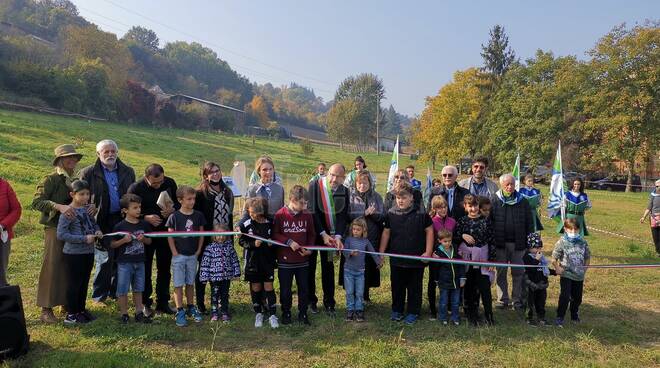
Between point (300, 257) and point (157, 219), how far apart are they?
1.78 meters

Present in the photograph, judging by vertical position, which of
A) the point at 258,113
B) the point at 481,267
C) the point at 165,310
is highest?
the point at 258,113

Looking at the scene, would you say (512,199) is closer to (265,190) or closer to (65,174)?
(265,190)

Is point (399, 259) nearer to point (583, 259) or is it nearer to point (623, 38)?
point (583, 259)

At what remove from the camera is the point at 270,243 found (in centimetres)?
542

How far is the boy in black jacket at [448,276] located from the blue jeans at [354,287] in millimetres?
971

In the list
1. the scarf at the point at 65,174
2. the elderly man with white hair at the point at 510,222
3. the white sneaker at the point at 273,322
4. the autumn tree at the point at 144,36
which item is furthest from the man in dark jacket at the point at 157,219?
the autumn tree at the point at 144,36

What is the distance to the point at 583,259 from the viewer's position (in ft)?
18.6

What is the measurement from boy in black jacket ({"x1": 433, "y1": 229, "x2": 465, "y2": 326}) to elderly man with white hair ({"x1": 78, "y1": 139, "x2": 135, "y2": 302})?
4011 millimetres

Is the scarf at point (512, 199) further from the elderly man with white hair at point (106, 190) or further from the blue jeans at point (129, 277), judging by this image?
the elderly man with white hair at point (106, 190)

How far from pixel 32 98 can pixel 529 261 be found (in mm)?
42209

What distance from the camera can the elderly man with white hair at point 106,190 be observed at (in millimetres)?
5473

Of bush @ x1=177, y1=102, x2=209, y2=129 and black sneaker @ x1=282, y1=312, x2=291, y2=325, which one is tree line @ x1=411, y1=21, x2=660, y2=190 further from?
black sneaker @ x1=282, y1=312, x2=291, y2=325

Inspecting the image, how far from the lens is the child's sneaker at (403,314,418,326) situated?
18.4ft

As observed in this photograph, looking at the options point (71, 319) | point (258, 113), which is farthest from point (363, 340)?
point (258, 113)
